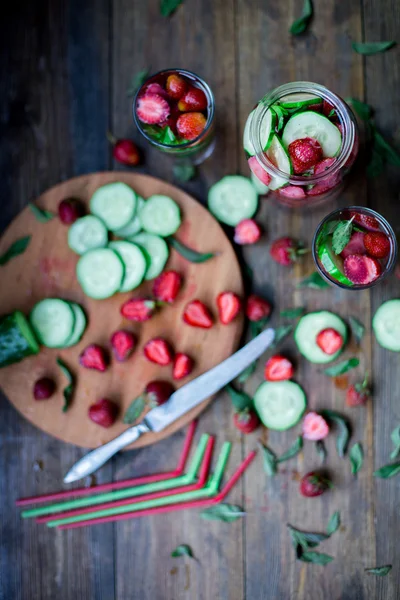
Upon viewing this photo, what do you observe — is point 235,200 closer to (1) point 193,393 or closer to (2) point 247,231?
(2) point 247,231

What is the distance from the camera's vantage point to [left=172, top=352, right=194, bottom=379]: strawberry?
1.78 meters

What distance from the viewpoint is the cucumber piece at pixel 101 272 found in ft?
5.91

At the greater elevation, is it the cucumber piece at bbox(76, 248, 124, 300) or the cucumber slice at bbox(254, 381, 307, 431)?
the cucumber piece at bbox(76, 248, 124, 300)

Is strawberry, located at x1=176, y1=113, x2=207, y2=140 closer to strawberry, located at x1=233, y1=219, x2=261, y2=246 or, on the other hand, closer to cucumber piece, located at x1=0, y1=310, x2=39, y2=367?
strawberry, located at x1=233, y1=219, x2=261, y2=246

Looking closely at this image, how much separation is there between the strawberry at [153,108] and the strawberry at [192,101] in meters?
0.05

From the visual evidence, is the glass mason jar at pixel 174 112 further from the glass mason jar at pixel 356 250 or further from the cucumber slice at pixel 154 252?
the glass mason jar at pixel 356 250

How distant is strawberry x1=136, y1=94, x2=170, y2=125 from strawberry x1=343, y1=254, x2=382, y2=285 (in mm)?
664

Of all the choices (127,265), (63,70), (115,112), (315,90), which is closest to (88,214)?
(127,265)

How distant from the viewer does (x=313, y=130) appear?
146cm

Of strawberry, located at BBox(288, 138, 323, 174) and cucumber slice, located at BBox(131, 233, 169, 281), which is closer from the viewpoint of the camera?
strawberry, located at BBox(288, 138, 323, 174)

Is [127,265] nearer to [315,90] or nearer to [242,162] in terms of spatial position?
[242,162]

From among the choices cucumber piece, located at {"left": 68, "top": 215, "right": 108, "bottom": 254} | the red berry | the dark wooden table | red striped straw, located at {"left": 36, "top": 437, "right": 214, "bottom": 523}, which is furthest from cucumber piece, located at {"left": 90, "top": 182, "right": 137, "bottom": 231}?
red striped straw, located at {"left": 36, "top": 437, "right": 214, "bottom": 523}

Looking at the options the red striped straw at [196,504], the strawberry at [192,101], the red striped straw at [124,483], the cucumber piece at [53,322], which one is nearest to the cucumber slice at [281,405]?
the red striped straw at [196,504]

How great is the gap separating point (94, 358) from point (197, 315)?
0.35 m
